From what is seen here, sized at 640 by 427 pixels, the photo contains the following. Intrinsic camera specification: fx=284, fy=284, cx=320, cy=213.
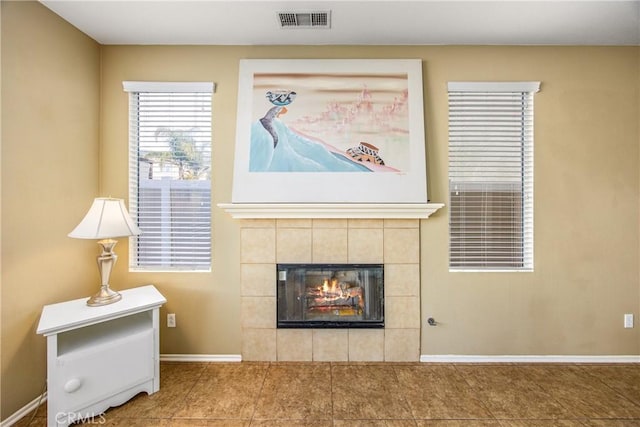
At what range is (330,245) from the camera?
239cm

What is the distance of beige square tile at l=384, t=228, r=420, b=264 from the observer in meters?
2.40

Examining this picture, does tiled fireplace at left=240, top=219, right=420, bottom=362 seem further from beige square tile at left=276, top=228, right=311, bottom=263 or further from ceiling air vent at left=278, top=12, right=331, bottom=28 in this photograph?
ceiling air vent at left=278, top=12, right=331, bottom=28

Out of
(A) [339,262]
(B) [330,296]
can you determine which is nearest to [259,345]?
(B) [330,296]

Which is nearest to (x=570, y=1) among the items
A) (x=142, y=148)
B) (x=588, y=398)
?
(x=588, y=398)

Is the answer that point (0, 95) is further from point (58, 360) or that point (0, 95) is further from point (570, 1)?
point (570, 1)

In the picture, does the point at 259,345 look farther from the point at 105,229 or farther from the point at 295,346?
the point at 105,229

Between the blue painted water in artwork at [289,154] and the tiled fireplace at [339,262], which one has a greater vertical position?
the blue painted water in artwork at [289,154]

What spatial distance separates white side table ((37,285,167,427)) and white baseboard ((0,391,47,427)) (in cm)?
36

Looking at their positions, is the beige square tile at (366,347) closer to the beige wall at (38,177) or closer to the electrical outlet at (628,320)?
the electrical outlet at (628,320)

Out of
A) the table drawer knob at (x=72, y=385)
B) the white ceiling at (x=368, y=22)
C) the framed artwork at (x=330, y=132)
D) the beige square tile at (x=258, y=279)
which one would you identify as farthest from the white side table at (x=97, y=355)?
the white ceiling at (x=368, y=22)

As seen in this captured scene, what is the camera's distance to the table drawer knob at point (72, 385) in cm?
166

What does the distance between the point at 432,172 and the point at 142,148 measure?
250 centimetres

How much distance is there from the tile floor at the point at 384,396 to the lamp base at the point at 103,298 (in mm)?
690

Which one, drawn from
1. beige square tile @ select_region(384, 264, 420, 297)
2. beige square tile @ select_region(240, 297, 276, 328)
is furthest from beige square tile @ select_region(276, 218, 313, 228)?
beige square tile @ select_region(384, 264, 420, 297)
